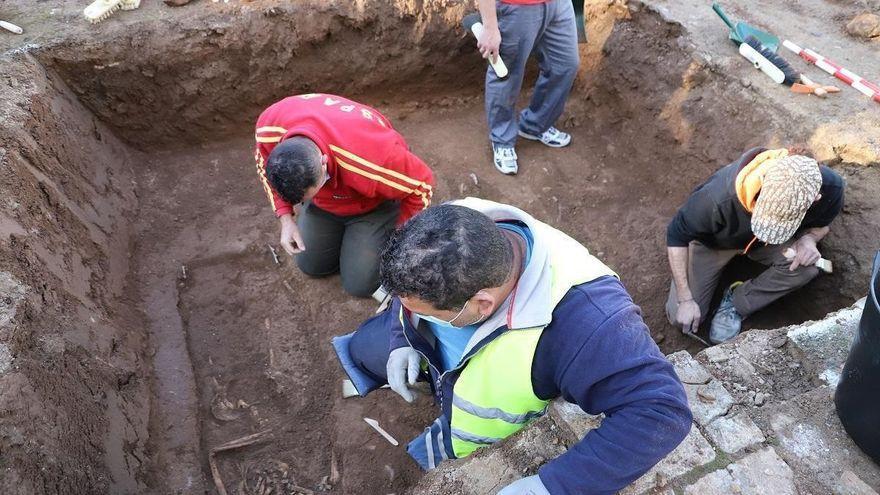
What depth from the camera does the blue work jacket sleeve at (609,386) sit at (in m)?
1.65

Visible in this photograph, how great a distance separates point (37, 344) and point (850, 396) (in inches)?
131

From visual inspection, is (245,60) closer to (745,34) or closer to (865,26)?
(745,34)

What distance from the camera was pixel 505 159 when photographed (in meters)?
4.61

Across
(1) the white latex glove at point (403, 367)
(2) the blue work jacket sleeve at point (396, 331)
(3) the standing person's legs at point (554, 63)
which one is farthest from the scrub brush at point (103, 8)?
(1) the white latex glove at point (403, 367)

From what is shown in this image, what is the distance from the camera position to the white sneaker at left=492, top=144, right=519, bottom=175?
4598mm

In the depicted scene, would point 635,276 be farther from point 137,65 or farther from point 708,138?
point 137,65

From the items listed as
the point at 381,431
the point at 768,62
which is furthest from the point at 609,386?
the point at 768,62

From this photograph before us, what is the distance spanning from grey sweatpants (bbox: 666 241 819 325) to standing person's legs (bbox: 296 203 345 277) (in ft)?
7.48

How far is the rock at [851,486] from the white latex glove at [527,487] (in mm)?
A: 1107

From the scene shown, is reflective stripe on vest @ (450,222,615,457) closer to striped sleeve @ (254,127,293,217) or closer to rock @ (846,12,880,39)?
striped sleeve @ (254,127,293,217)

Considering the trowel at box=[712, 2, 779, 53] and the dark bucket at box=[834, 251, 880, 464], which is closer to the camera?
the dark bucket at box=[834, 251, 880, 464]

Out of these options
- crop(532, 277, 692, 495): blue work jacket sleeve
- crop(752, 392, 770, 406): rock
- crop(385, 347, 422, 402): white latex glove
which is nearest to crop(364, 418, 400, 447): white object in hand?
crop(385, 347, 422, 402): white latex glove

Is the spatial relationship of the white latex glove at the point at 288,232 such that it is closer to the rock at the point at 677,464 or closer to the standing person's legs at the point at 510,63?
the standing person's legs at the point at 510,63

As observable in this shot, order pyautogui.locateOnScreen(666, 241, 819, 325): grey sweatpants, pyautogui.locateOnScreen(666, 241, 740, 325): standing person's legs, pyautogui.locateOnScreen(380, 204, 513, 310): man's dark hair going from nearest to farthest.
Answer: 1. pyautogui.locateOnScreen(380, 204, 513, 310): man's dark hair
2. pyautogui.locateOnScreen(666, 241, 819, 325): grey sweatpants
3. pyautogui.locateOnScreen(666, 241, 740, 325): standing person's legs
